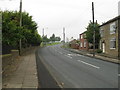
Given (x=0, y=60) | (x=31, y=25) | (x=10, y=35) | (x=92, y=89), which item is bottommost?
(x=92, y=89)

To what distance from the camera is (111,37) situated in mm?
33344

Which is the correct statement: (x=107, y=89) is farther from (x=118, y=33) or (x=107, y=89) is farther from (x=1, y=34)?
(x=118, y=33)

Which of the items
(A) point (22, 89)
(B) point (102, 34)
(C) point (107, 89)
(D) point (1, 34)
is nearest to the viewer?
(A) point (22, 89)

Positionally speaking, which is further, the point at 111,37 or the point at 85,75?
the point at 111,37

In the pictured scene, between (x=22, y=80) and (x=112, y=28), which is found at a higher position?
(x=112, y=28)

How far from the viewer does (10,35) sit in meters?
10.8

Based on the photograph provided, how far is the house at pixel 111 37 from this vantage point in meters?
30.1

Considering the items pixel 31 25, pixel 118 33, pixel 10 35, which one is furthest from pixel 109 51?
pixel 10 35

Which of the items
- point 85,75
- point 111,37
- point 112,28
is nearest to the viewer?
point 85,75

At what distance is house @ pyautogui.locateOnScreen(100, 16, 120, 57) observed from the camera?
30102mm

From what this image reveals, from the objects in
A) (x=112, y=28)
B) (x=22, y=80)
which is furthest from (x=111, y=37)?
(x=22, y=80)

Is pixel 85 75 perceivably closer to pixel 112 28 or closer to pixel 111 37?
pixel 112 28

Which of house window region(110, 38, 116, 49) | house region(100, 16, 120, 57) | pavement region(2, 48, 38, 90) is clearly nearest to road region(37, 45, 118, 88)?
pavement region(2, 48, 38, 90)

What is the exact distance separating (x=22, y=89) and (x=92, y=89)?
297 cm
